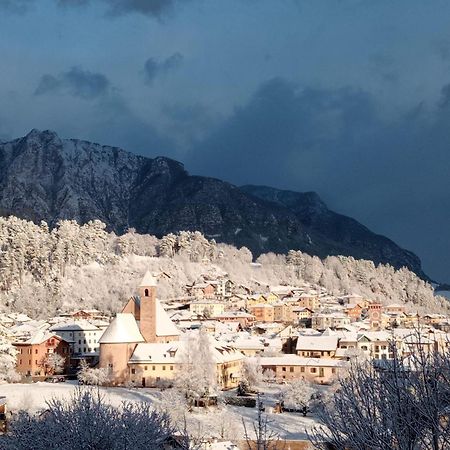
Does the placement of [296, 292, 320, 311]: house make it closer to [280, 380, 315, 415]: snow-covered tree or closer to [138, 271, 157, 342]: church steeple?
[138, 271, 157, 342]: church steeple

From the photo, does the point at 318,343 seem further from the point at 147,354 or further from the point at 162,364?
the point at 147,354

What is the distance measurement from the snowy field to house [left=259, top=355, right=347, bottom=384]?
5432 mm

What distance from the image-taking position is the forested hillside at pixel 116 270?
124m

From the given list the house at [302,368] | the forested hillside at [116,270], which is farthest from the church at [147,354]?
the forested hillside at [116,270]

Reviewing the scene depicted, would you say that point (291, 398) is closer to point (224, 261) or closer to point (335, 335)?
point (335, 335)

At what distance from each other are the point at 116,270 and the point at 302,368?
227ft

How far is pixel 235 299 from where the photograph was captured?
141875 mm

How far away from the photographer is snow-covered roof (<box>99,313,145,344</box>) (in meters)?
74.5

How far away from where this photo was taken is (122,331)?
75875 mm

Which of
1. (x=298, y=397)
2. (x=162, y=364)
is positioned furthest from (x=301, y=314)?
(x=298, y=397)

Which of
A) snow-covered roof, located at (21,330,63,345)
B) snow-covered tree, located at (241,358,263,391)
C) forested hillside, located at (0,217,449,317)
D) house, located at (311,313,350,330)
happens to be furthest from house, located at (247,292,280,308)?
snow-covered tree, located at (241,358,263,391)

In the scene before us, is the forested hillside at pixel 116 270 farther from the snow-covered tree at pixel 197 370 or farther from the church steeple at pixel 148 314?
the snow-covered tree at pixel 197 370

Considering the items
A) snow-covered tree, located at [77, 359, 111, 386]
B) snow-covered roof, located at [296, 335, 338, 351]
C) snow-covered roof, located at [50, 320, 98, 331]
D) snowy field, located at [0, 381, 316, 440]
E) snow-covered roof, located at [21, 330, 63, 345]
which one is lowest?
snowy field, located at [0, 381, 316, 440]

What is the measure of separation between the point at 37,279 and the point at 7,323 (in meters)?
31.7
